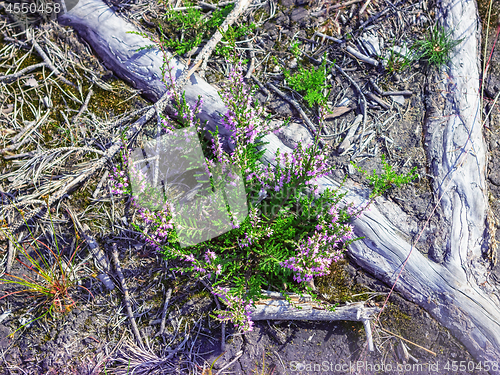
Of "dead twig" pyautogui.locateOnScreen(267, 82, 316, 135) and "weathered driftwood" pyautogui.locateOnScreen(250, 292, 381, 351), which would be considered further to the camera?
"dead twig" pyautogui.locateOnScreen(267, 82, 316, 135)

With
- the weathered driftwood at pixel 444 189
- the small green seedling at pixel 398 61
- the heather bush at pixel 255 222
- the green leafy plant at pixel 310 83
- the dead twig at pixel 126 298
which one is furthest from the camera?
the small green seedling at pixel 398 61

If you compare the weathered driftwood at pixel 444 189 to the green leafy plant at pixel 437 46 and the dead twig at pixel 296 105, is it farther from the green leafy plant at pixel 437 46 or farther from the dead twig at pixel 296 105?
the dead twig at pixel 296 105

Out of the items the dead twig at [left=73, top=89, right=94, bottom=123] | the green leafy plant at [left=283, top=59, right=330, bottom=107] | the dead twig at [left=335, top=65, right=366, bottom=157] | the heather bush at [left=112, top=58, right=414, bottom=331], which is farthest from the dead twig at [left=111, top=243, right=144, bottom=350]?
the dead twig at [left=335, top=65, right=366, bottom=157]

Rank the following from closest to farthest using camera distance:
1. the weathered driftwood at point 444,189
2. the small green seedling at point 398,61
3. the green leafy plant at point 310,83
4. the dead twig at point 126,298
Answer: the weathered driftwood at point 444,189
the dead twig at point 126,298
the green leafy plant at point 310,83
the small green seedling at point 398,61

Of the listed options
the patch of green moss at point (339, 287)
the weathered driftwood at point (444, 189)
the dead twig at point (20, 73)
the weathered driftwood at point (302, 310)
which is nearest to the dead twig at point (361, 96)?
the weathered driftwood at point (444, 189)

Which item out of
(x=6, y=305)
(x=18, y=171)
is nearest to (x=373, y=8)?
(x=18, y=171)

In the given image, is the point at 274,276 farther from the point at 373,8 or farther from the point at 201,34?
the point at 373,8

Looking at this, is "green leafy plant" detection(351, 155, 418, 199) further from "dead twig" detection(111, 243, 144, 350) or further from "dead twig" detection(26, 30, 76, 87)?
"dead twig" detection(26, 30, 76, 87)
